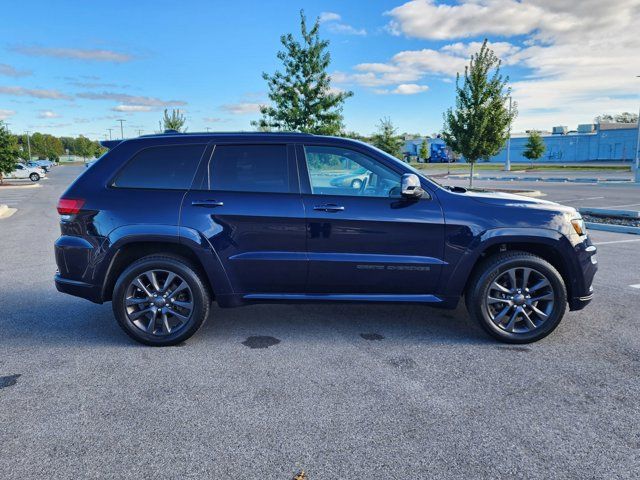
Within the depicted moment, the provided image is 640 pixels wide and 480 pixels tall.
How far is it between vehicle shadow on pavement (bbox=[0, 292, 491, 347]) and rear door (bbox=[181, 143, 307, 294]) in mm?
596

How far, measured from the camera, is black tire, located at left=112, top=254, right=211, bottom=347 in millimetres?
4211

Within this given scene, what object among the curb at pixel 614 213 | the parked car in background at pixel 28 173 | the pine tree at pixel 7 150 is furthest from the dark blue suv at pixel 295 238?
the parked car in background at pixel 28 173

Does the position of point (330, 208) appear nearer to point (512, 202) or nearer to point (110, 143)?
point (512, 202)

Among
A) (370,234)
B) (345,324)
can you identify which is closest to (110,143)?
(370,234)

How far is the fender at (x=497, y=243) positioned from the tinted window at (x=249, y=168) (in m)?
1.65

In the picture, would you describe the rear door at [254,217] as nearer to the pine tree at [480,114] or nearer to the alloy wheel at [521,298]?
the alloy wheel at [521,298]

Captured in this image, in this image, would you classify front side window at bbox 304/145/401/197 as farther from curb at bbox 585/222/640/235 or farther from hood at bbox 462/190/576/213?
curb at bbox 585/222/640/235

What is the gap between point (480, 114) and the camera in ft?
64.8

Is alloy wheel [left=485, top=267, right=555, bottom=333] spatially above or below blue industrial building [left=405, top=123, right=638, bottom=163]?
below

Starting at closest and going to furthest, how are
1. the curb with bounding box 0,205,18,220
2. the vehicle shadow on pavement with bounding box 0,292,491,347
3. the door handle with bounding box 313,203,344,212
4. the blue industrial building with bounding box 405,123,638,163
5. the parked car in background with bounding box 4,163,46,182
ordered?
the door handle with bounding box 313,203,344,212 < the vehicle shadow on pavement with bounding box 0,292,491,347 < the curb with bounding box 0,205,18,220 < the parked car in background with bounding box 4,163,46,182 < the blue industrial building with bounding box 405,123,638,163

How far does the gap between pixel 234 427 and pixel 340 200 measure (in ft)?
6.76

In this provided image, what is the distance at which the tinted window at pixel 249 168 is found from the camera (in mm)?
4273

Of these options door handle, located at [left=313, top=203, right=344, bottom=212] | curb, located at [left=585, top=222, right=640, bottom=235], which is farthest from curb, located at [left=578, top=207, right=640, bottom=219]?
door handle, located at [left=313, top=203, right=344, bottom=212]

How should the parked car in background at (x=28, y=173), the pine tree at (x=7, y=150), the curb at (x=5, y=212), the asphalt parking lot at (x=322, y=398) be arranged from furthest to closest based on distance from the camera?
the parked car in background at (x=28, y=173)
the pine tree at (x=7, y=150)
the curb at (x=5, y=212)
the asphalt parking lot at (x=322, y=398)
